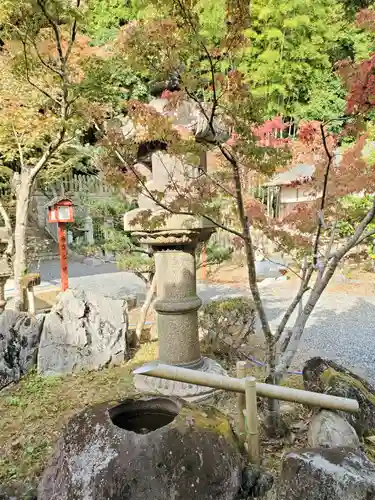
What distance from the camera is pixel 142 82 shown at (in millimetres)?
12547

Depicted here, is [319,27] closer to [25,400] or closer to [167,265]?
[167,265]

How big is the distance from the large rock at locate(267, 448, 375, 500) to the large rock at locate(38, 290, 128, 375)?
8.59 feet

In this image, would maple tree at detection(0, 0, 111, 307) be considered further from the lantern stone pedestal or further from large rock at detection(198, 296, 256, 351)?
large rock at detection(198, 296, 256, 351)

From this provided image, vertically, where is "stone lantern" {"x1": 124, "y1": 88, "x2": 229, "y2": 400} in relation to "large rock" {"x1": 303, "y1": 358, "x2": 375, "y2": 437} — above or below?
above

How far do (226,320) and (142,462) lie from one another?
8.74ft

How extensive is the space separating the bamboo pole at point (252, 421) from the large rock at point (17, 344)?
259cm

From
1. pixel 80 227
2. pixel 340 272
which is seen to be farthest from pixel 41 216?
pixel 340 272

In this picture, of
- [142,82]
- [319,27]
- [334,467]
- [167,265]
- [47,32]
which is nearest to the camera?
[334,467]

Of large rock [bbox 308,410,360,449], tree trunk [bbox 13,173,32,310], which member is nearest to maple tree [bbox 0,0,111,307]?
tree trunk [bbox 13,173,32,310]

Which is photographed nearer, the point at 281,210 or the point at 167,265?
the point at 167,265

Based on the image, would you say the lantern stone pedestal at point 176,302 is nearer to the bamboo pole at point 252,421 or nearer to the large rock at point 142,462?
the bamboo pole at point 252,421

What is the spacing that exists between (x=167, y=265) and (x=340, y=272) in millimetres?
7563

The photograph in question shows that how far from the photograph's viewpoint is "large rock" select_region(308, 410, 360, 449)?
2.08 metres

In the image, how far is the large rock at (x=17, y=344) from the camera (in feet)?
12.6
